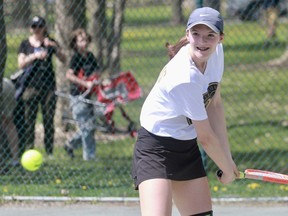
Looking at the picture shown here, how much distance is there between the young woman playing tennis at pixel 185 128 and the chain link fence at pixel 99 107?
2709 mm

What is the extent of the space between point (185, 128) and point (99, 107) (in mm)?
4805

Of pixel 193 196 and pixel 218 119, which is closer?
pixel 193 196

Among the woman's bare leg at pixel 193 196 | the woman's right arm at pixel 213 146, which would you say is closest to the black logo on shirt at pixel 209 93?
the woman's right arm at pixel 213 146

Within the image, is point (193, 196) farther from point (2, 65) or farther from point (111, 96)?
point (111, 96)

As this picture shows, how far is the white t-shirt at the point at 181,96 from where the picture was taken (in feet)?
13.0

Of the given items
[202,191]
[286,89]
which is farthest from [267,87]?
[202,191]

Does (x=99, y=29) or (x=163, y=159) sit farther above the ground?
(x=99, y=29)

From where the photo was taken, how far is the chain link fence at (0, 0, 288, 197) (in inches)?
295

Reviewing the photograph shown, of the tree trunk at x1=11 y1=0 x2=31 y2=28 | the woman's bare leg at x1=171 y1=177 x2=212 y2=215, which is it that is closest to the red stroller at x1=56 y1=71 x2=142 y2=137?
the tree trunk at x1=11 y1=0 x2=31 y2=28

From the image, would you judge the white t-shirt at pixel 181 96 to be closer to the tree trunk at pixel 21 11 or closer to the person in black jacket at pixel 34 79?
the tree trunk at pixel 21 11

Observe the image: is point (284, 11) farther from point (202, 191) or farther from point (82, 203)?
point (202, 191)

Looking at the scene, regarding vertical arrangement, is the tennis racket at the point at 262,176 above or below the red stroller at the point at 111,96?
below

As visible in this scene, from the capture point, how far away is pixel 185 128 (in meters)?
4.18

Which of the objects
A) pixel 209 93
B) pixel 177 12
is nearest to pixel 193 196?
pixel 209 93
